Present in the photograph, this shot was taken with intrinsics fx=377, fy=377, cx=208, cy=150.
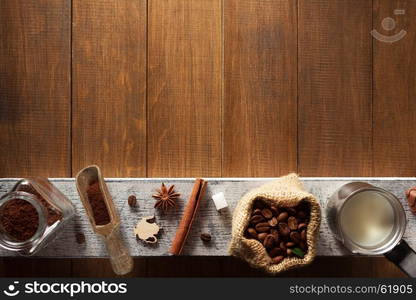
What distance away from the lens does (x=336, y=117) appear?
94cm

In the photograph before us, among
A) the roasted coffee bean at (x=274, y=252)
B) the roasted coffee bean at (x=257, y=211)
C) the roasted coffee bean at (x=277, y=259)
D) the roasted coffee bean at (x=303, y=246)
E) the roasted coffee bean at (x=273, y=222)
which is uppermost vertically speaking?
the roasted coffee bean at (x=257, y=211)

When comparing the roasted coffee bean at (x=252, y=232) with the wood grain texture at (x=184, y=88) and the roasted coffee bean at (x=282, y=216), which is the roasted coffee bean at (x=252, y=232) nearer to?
the roasted coffee bean at (x=282, y=216)

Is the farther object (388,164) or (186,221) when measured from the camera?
(388,164)

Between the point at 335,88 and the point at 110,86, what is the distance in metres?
0.56

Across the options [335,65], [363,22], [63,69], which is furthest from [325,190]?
[63,69]

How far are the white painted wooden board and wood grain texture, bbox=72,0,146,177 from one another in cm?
8

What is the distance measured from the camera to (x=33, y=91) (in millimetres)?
927

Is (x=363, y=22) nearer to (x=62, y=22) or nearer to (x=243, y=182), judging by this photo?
(x=243, y=182)

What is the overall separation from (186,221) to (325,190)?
1.07 ft

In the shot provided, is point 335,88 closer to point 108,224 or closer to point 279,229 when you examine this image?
point 279,229

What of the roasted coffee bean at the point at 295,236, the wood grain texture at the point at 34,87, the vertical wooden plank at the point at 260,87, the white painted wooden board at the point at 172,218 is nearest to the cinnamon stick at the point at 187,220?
the white painted wooden board at the point at 172,218

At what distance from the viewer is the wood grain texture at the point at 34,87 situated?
3.01 ft

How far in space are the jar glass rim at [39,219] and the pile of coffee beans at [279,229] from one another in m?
0.41

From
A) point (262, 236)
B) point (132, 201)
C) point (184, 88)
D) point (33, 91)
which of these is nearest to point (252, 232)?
point (262, 236)
